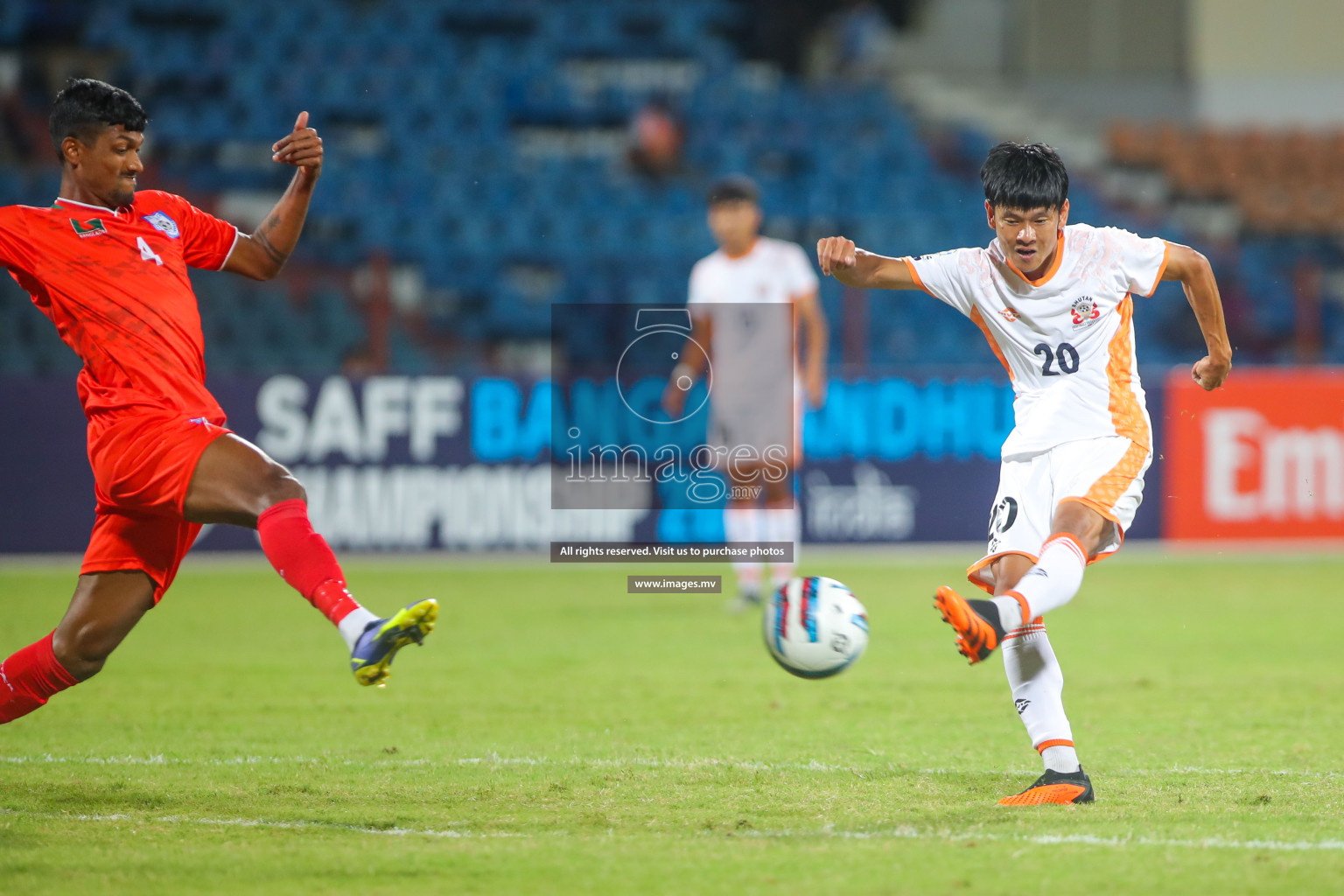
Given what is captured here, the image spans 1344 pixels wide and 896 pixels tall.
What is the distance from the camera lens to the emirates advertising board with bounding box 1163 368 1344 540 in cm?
1250

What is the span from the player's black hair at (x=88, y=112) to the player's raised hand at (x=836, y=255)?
2.09 metres

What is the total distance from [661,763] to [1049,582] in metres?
1.60

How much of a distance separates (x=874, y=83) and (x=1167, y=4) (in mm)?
6296

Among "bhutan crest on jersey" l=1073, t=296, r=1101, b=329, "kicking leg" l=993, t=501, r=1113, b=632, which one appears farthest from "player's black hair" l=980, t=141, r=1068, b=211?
"kicking leg" l=993, t=501, r=1113, b=632

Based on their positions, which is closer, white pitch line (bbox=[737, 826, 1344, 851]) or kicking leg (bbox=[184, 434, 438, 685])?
white pitch line (bbox=[737, 826, 1344, 851])

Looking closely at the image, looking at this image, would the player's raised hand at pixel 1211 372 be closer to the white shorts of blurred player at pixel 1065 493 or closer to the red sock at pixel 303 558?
the white shorts of blurred player at pixel 1065 493

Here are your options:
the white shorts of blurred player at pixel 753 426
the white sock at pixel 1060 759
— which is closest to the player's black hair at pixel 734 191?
the white shorts of blurred player at pixel 753 426

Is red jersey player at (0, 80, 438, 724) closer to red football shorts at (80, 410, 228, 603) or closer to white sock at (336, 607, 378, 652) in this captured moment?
red football shorts at (80, 410, 228, 603)

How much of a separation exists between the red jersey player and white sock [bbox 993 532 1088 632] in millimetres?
1830

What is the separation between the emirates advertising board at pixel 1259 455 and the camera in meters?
12.5

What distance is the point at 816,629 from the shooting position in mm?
4641

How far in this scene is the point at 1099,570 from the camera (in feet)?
39.2

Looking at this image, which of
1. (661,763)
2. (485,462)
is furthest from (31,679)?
(485,462)

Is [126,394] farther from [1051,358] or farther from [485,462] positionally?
[485,462]
